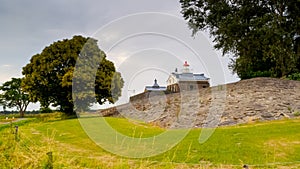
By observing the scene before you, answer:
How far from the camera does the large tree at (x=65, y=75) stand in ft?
75.7

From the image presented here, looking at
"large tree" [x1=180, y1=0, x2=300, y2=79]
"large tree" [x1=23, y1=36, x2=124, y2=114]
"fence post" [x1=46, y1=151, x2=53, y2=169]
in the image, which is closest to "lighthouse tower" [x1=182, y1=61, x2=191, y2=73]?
"large tree" [x1=180, y1=0, x2=300, y2=79]

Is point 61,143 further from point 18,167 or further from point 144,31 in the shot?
point 18,167

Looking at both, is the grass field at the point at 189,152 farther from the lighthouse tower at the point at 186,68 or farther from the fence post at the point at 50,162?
the lighthouse tower at the point at 186,68

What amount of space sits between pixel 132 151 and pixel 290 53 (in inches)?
664

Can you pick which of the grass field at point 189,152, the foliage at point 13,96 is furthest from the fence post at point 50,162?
the foliage at point 13,96

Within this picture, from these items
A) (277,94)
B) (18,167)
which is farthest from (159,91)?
(18,167)

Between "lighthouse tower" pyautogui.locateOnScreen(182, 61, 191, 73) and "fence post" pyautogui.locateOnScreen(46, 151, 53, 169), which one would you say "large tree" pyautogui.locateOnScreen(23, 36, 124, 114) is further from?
"fence post" pyautogui.locateOnScreen(46, 151, 53, 169)

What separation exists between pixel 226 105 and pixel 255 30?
8217 millimetres

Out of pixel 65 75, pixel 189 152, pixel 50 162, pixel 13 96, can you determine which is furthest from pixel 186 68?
pixel 13 96

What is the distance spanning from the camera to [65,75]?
22.3 meters

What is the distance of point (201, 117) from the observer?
50.1 ft

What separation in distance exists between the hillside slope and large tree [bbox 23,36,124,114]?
176 inches

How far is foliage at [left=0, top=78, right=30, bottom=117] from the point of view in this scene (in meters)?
38.6

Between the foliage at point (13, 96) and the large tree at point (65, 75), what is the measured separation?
15.4 m
